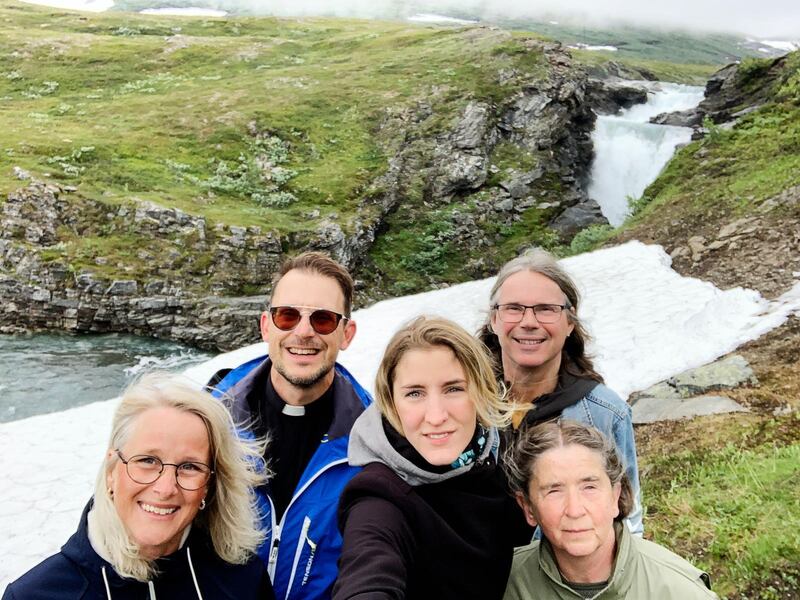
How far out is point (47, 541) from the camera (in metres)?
9.12

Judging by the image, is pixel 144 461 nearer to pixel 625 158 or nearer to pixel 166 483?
pixel 166 483

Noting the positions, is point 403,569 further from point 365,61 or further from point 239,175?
point 365,61

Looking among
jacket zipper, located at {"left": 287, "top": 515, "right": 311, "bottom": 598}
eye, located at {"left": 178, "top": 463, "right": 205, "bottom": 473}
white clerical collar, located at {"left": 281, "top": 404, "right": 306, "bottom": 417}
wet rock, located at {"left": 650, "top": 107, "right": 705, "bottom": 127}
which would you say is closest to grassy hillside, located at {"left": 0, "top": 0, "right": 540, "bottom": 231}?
wet rock, located at {"left": 650, "top": 107, "right": 705, "bottom": 127}

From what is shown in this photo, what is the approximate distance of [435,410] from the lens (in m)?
2.84

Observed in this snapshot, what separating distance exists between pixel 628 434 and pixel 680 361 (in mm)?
9712

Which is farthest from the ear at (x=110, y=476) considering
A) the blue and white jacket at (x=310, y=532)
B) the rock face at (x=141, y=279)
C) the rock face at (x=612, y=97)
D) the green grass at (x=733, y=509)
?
the rock face at (x=612, y=97)

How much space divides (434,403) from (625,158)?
37009 mm

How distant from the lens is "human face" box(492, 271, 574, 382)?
166 inches

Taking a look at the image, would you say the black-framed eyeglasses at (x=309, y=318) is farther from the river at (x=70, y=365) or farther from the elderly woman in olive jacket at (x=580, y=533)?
the river at (x=70, y=365)

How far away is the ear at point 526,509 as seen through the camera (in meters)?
3.12

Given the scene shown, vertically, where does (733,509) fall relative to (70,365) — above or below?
above

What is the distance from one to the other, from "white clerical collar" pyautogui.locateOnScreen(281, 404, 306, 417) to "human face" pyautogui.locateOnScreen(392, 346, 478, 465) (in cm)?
138

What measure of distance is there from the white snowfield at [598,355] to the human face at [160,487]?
5.47m

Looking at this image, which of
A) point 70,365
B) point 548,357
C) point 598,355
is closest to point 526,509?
point 548,357
